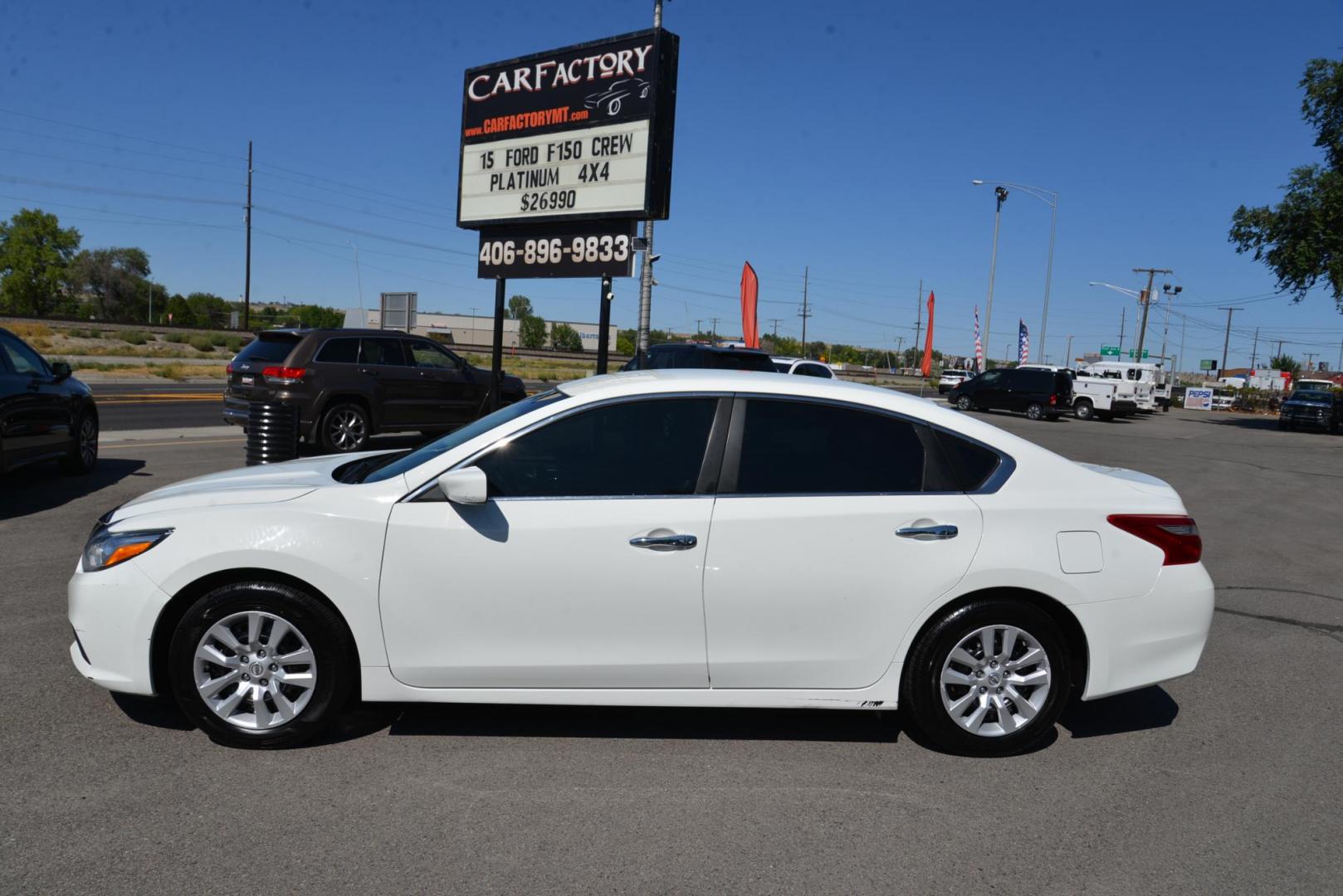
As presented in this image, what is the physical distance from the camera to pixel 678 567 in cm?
383

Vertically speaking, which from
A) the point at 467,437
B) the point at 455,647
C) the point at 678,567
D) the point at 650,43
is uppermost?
the point at 650,43

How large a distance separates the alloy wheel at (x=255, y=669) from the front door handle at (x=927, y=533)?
2505mm

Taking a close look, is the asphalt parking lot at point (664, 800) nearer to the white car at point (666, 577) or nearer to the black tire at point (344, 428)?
the white car at point (666, 577)

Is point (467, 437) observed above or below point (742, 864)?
above

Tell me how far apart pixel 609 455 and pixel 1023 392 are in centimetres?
3316

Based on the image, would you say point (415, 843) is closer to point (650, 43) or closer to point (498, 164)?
point (650, 43)

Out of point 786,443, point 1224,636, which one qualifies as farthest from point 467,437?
point 1224,636

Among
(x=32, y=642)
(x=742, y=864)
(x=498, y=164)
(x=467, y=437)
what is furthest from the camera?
(x=498, y=164)

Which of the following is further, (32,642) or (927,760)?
(32,642)

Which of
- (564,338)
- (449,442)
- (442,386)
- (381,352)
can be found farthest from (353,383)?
(564,338)

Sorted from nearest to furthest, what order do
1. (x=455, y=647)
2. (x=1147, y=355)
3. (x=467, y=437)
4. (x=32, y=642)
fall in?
(x=455, y=647), (x=467, y=437), (x=32, y=642), (x=1147, y=355)

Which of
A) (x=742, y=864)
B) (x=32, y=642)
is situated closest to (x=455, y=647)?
(x=742, y=864)

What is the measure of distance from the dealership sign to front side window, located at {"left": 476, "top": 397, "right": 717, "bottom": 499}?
27.8ft

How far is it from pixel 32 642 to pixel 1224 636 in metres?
7.13
